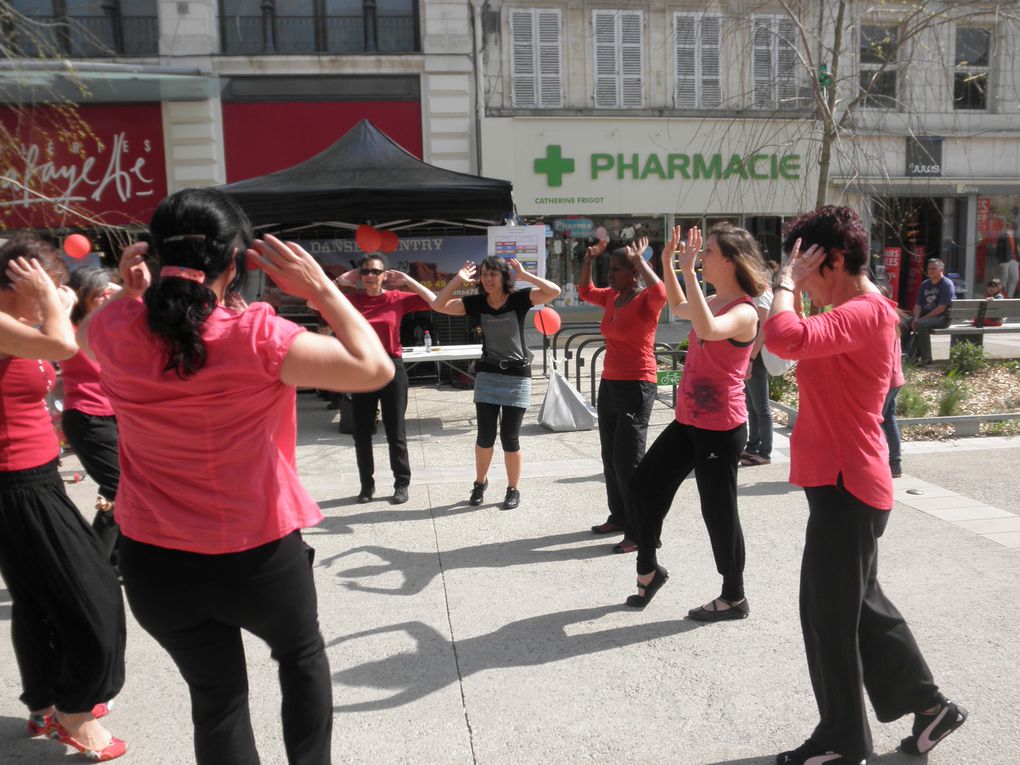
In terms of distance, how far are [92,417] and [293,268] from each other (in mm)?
2795

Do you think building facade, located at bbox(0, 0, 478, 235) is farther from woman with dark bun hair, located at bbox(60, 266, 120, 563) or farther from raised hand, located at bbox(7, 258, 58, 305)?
raised hand, located at bbox(7, 258, 58, 305)

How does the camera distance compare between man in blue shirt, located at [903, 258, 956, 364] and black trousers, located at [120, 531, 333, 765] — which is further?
man in blue shirt, located at [903, 258, 956, 364]

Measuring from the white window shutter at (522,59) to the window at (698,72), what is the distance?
3.26 metres

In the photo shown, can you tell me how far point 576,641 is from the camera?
370 cm

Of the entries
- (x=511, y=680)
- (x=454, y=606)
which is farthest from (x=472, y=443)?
(x=511, y=680)

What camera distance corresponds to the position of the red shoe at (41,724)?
2955 millimetres

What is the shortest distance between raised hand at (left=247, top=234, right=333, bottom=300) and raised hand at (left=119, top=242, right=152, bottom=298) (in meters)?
0.52

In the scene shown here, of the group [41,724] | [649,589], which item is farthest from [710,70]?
[41,724]

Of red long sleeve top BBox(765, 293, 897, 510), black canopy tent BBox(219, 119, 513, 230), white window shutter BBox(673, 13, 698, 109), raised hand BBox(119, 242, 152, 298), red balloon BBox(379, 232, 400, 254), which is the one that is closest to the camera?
raised hand BBox(119, 242, 152, 298)

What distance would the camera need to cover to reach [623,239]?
1805 centimetres

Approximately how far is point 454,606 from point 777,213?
54.2 ft

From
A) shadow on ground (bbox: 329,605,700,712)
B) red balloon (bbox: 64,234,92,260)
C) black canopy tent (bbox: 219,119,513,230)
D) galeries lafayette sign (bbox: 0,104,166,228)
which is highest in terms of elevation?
galeries lafayette sign (bbox: 0,104,166,228)

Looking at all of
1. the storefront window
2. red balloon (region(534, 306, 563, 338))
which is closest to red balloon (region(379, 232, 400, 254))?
red balloon (region(534, 306, 563, 338))

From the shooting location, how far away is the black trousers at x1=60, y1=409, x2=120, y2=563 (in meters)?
4.12
